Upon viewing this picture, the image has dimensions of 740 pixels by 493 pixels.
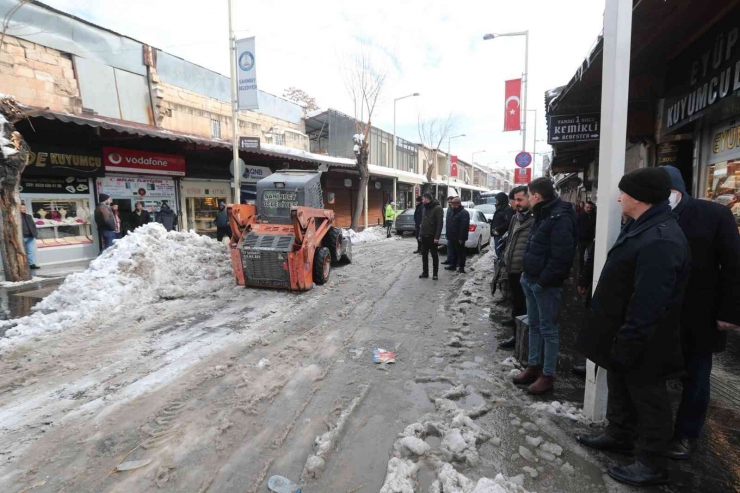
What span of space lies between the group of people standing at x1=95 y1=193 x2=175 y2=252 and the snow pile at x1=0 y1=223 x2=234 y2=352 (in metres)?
2.21

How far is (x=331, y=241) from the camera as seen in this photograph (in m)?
9.48

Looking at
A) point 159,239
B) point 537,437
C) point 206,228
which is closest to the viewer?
point 537,437

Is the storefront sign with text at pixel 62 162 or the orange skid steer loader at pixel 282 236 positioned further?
the storefront sign with text at pixel 62 162

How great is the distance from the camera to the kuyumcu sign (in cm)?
434

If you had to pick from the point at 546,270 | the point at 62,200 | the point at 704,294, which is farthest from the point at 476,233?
the point at 62,200

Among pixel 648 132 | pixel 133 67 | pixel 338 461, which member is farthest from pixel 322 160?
→ pixel 338 461

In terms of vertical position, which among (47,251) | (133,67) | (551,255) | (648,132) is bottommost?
(47,251)

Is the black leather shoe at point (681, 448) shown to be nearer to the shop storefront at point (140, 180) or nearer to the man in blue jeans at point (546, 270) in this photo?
the man in blue jeans at point (546, 270)

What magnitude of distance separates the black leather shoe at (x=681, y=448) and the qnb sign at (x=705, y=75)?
3.73 metres

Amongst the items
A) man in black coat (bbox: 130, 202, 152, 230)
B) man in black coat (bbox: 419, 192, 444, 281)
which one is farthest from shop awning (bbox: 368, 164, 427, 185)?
man in black coat (bbox: 419, 192, 444, 281)

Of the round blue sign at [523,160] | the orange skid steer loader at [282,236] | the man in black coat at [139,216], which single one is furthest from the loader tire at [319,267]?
the round blue sign at [523,160]

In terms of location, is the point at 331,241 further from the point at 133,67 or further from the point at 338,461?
the point at 133,67

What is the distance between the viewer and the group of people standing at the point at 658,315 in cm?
221

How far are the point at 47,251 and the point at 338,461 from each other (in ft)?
36.6
